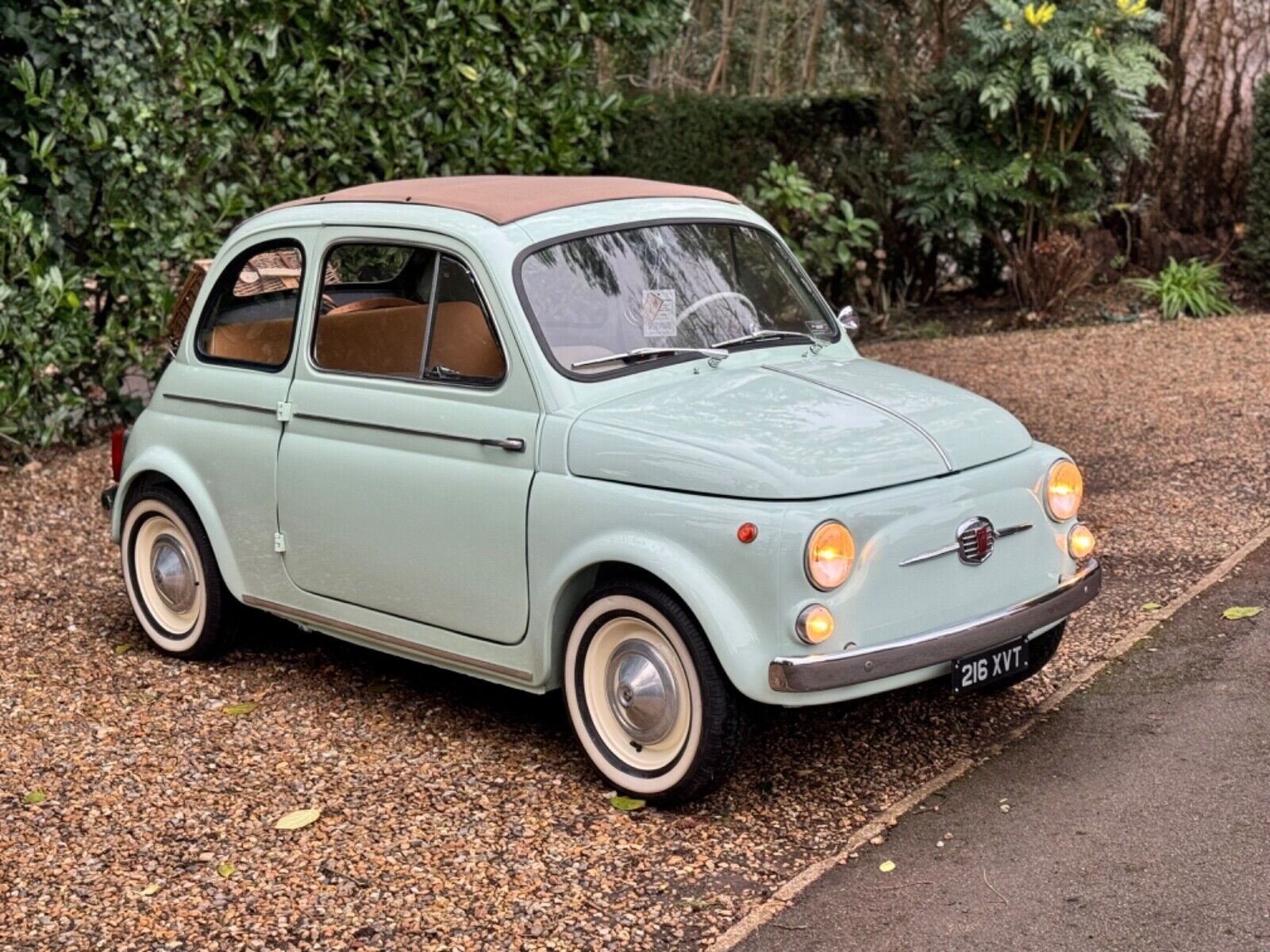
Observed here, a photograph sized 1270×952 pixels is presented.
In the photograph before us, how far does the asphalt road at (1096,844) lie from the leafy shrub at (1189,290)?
23.7ft

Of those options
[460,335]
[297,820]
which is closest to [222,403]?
[460,335]

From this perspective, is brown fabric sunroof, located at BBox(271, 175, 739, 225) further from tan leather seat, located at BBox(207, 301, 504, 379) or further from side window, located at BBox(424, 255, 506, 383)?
tan leather seat, located at BBox(207, 301, 504, 379)

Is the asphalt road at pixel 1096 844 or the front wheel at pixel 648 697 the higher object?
the front wheel at pixel 648 697

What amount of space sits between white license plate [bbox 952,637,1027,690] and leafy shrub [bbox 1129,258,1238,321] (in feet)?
26.5

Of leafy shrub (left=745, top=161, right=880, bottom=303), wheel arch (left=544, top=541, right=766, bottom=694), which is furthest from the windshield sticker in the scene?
leafy shrub (left=745, top=161, right=880, bottom=303)

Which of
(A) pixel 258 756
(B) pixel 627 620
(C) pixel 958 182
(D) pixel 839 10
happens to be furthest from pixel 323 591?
(D) pixel 839 10

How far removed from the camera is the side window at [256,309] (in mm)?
5625

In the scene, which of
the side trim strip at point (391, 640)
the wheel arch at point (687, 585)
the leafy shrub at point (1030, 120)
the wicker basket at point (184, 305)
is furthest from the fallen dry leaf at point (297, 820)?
the leafy shrub at point (1030, 120)

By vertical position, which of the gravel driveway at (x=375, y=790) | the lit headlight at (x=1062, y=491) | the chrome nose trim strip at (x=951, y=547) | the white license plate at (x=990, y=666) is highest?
the lit headlight at (x=1062, y=491)

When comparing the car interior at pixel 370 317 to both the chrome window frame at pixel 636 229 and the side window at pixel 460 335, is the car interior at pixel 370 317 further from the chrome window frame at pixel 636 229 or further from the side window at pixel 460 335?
the chrome window frame at pixel 636 229

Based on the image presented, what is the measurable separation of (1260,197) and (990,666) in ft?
28.5

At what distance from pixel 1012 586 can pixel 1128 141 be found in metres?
8.23

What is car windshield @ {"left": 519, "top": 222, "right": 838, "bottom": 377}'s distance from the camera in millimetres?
4922

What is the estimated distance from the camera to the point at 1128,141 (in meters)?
11.9
